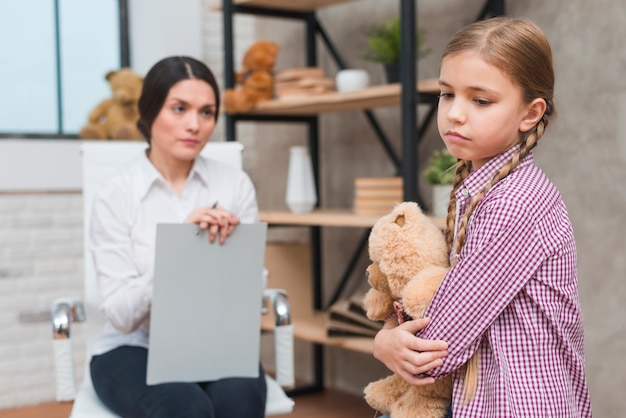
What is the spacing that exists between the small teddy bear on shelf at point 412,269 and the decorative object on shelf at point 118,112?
2038 millimetres

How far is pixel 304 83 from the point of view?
2.81 meters

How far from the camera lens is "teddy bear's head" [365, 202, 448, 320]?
1113 mm

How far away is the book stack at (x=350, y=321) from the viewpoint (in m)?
2.69

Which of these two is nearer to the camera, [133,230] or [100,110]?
[133,230]

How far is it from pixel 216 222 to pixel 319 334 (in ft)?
4.25

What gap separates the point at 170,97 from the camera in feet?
6.07

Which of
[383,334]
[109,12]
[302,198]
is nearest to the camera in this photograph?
[383,334]

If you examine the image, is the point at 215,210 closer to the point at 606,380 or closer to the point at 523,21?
the point at 523,21

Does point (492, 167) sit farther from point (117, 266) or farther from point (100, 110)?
point (100, 110)

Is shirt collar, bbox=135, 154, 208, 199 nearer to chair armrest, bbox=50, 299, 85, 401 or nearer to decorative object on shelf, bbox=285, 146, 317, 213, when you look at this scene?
chair armrest, bbox=50, 299, 85, 401

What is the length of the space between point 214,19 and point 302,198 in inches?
39.8

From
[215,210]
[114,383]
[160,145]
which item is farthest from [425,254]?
[160,145]

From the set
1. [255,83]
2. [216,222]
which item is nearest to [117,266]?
[216,222]

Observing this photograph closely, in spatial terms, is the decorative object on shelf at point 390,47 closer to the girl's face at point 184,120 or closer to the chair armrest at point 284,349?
the girl's face at point 184,120
